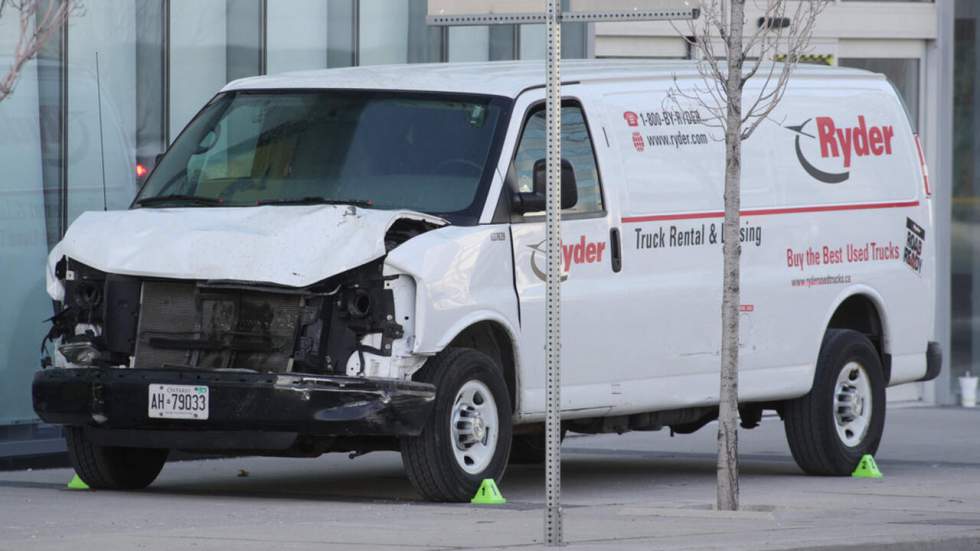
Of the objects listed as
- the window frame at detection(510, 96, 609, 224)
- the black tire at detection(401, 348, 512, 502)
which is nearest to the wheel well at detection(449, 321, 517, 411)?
the black tire at detection(401, 348, 512, 502)

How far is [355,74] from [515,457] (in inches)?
141

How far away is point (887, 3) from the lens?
2195 centimetres

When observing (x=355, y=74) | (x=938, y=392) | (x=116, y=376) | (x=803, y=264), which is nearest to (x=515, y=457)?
(x=803, y=264)

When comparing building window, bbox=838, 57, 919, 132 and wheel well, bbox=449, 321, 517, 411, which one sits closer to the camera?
wheel well, bbox=449, 321, 517, 411

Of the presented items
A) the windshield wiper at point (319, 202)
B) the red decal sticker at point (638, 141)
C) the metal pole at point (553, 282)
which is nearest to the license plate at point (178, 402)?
the windshield wiper at point (319, 202)

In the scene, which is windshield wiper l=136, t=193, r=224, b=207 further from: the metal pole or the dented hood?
the metal pole

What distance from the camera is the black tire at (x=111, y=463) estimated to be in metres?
11.6

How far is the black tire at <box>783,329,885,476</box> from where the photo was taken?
13664mm

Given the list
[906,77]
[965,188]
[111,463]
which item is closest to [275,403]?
[111,463]

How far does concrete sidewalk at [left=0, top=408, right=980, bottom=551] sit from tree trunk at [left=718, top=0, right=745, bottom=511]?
210 millimetres

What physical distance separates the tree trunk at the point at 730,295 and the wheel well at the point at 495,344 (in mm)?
1212

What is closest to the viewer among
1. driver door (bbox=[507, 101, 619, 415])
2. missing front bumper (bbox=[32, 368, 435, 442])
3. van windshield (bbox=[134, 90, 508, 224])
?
missing front bumper (bbox=[32, 368, 435, 442])

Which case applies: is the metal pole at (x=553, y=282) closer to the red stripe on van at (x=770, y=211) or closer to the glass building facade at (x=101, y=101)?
the red stripe on van at (x=770, y=211)

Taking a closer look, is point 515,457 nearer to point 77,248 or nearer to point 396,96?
point 396,96
